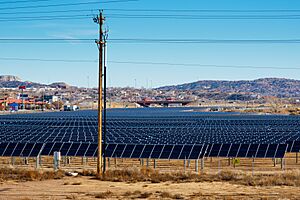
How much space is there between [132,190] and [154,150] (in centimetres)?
1106

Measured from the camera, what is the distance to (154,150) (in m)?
35.1

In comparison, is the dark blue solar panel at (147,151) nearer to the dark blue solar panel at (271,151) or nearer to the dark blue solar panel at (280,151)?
the dark blue solar panel at (271,151)

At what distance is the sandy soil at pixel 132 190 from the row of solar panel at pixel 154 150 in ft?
24.7

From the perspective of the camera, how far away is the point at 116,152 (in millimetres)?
35812

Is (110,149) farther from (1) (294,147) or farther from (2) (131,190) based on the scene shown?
(1) (294,147)

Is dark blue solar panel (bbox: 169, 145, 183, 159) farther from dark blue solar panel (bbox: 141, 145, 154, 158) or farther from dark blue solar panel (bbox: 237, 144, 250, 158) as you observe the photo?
dark blue solar panel (bbox: 237, 144, 250, 158)

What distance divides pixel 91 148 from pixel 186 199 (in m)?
16.2

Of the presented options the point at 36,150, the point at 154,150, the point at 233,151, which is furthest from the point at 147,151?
the point at 36,150

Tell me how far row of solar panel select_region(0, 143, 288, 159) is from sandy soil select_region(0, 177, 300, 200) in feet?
24.7

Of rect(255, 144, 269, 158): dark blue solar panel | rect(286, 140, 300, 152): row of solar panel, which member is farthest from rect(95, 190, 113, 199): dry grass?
rect(286, 140, 300, 152): row of solar panel

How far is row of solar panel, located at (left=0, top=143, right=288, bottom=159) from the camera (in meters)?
34.2

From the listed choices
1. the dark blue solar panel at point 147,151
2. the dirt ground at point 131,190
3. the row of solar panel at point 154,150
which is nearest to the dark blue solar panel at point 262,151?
the row of solar panel at point 154,150

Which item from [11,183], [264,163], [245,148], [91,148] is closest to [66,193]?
[11,183]

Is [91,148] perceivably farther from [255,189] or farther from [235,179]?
[255,189]
